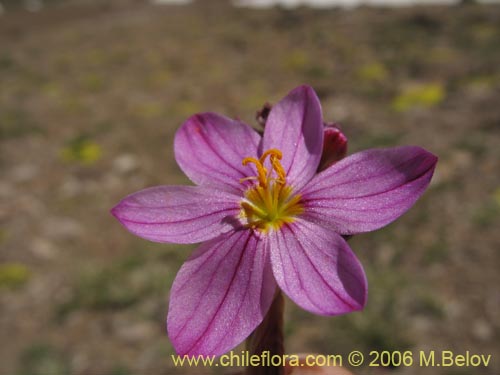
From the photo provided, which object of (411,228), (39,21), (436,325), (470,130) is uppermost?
(39,21)

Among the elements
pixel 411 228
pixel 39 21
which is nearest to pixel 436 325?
pixel 411 228

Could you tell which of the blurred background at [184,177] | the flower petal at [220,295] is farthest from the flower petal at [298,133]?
the blurred background at [184,177]

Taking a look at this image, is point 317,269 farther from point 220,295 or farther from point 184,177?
point 184,177

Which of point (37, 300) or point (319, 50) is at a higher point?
point (319, 50)

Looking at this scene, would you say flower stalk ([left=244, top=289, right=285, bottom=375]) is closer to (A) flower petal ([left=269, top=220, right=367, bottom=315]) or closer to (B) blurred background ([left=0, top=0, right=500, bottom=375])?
(A) flower petal ([left=269, top=220, right=367, bottom=315])

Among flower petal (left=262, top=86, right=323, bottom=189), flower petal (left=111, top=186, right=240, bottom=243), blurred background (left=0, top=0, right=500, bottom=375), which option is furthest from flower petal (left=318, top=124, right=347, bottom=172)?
blurred background (left=0, top=0, right=500, bottom=375)

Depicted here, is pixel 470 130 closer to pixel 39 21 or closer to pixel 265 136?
pixel 265 136
